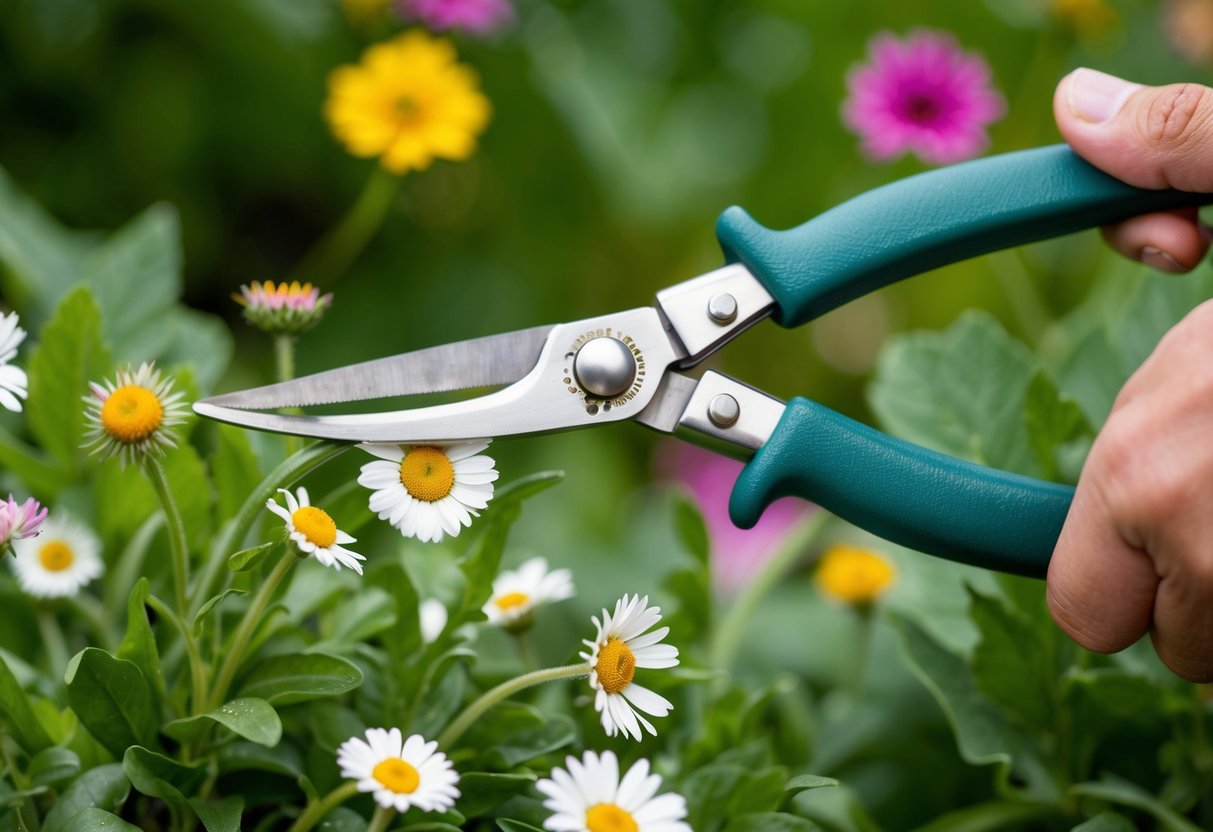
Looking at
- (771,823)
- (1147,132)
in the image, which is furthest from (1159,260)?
(771,823)

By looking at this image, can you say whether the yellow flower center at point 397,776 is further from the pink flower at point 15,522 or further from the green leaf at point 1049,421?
the green leaf at point 1049,421

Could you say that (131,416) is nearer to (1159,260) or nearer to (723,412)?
(723,412)

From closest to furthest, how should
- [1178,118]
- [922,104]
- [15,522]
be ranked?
[15,522] → [1178,118] → [922,104]

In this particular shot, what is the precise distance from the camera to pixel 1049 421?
0.51m

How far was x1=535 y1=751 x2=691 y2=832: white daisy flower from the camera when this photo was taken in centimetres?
36

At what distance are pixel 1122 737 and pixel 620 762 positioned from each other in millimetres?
245

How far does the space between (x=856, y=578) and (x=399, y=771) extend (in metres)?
0.32

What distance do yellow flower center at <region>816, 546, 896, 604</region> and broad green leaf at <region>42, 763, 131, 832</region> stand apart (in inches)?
14.5

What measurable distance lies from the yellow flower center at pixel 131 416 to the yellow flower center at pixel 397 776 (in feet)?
0.43

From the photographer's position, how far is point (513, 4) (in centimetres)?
95

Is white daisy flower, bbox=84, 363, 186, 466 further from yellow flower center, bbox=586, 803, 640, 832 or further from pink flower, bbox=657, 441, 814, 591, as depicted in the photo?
pink flower, bbox=657, 441, 814, 591

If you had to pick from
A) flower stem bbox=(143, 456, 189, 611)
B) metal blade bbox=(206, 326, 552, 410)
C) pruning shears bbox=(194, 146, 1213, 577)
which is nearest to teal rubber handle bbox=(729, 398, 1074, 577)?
pruning shears bbox=(194, 146, 1213, 577)

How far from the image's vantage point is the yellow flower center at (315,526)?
1.17 ft

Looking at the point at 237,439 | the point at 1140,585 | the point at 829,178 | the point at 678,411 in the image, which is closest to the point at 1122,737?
the point at 1140,585
